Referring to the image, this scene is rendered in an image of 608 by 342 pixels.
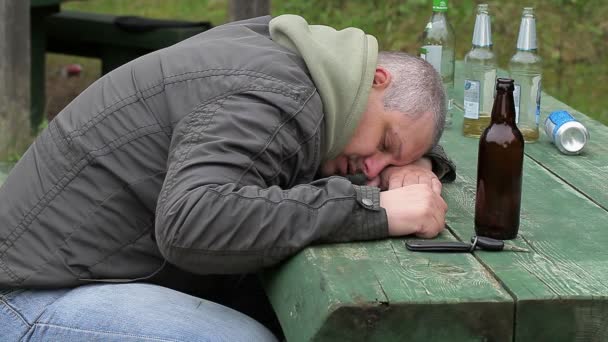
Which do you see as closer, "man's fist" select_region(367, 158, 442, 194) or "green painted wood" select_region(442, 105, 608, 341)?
"green painted wood" select_region(442, 105, 608, 341)

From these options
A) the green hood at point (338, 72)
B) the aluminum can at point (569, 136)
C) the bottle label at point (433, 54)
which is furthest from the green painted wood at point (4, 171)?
the aluminum can at point (569, 136)

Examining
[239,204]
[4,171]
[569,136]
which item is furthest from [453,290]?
[4,171]

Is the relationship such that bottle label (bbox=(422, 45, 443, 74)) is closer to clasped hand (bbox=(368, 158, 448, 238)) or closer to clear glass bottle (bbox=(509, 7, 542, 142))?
clear glass bottle (bbox=(509, 7, 542, 142))

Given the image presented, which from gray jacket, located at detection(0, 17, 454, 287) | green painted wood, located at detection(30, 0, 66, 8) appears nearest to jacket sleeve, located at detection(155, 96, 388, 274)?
gray jacket, located at detection(0, 17, 454, 287)

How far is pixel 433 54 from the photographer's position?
3.23 metres

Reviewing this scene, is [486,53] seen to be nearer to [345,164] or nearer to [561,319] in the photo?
[345,164]

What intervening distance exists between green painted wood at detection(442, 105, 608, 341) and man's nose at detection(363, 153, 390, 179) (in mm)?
192

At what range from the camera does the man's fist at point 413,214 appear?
6.97ft

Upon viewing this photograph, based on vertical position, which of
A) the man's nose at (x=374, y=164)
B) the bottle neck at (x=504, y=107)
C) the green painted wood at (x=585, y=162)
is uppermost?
the bottle neck at (x=504, y=107)

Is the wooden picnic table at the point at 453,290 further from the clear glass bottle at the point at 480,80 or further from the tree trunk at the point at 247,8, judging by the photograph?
the tree trunk at the point at 247,8

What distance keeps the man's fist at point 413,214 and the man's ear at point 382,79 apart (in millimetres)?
275

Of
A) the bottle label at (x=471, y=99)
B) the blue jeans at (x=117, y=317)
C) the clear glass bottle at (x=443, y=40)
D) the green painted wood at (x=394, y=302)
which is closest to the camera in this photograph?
the green painted wood at (x=394, y=302)

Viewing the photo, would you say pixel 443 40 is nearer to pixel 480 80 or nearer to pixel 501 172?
pixel 480 80

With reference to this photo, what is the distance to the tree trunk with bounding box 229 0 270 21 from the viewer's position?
192 inches
